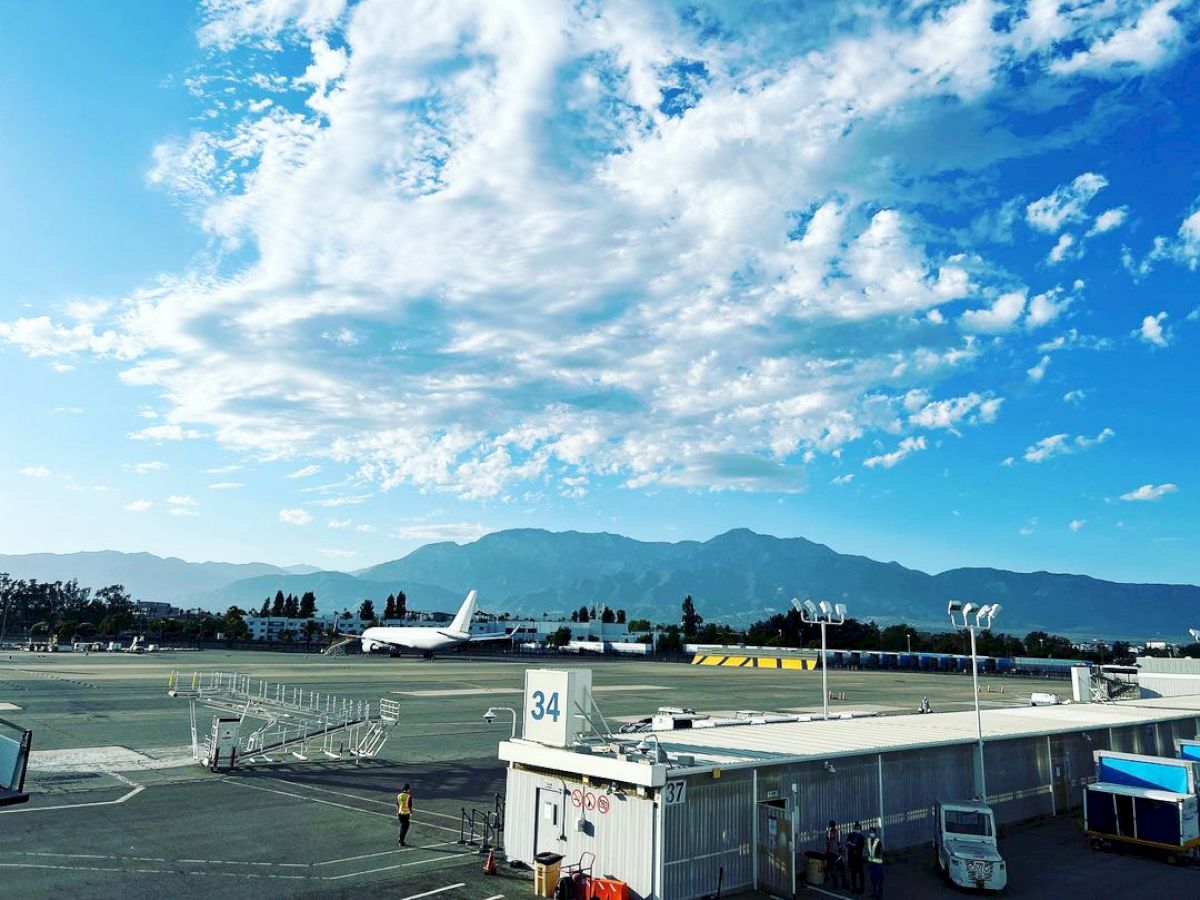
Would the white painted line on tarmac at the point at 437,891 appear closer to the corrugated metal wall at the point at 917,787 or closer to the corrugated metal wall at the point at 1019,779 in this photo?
the corrugated metal wall at the point at 917,787

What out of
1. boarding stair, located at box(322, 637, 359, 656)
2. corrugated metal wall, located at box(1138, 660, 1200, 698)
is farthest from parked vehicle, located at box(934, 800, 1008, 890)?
boarding stair, located at box(322, 637, 359, 656)

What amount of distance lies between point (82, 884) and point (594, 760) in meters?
14.0

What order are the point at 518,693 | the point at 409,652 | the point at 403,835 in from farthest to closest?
the point at 409,652, the point at 518,693, the point at 403,835

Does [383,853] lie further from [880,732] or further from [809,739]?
[880,732]

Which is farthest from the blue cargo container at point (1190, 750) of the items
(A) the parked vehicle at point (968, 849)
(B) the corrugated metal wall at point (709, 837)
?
(B) the corrugated metal wall at point (709, 837)

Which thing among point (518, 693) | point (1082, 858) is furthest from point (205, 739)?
point (1082, 858)

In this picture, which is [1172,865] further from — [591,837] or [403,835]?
[403,835]

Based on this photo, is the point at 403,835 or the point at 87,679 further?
the point at 87,679

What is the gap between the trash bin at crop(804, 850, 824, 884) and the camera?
75.3ft

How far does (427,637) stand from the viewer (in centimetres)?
14625

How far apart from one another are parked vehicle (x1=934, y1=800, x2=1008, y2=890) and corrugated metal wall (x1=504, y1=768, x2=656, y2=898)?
9.55 metres

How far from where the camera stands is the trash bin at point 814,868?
22953mm

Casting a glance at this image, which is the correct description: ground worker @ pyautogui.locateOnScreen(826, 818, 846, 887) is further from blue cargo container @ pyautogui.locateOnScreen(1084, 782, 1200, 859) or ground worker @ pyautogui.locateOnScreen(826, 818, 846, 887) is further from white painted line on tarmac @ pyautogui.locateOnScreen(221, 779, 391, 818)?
white painted line on tarmac @ pyautogui.locateOnScreen(221, 779, 391, 818)

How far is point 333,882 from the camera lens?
69.3 feet
